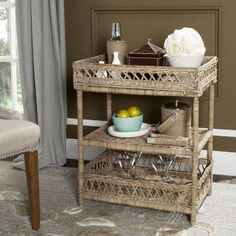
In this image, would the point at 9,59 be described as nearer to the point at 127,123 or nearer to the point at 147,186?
the point at 127,123

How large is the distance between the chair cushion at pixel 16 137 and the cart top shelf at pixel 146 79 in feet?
1.22

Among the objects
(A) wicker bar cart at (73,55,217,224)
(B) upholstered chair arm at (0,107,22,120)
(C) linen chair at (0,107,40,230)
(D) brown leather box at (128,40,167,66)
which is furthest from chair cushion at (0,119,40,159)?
(B) upholstered chair arm at (0,107,22,120)

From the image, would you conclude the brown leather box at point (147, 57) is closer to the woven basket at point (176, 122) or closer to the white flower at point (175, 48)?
the white flower at point (175, 48)

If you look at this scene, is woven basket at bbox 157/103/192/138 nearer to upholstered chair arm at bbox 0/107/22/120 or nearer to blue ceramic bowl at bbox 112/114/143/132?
blue ceramic bowl at bbox 112/114/143/132

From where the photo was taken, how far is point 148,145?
251 cm

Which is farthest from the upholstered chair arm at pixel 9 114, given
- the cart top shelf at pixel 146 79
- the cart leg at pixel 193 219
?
the cart leg at pixel 193 219

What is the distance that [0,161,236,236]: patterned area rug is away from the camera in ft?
7.93

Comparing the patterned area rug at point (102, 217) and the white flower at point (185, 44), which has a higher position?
the white flower at point (185, 44)

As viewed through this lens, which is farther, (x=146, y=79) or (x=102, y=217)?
(x=102, y=217)

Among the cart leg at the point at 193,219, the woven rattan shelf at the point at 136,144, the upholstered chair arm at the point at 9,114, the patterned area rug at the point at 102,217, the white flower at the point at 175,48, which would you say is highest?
the white flower at the point at 175,48

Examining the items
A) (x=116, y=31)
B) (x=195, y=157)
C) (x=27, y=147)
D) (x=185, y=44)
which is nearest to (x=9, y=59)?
(x=116, y=31)

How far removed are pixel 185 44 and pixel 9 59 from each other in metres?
1.66

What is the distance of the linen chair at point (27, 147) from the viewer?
2236 mm

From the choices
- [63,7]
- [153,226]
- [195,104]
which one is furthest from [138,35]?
[153,226]
